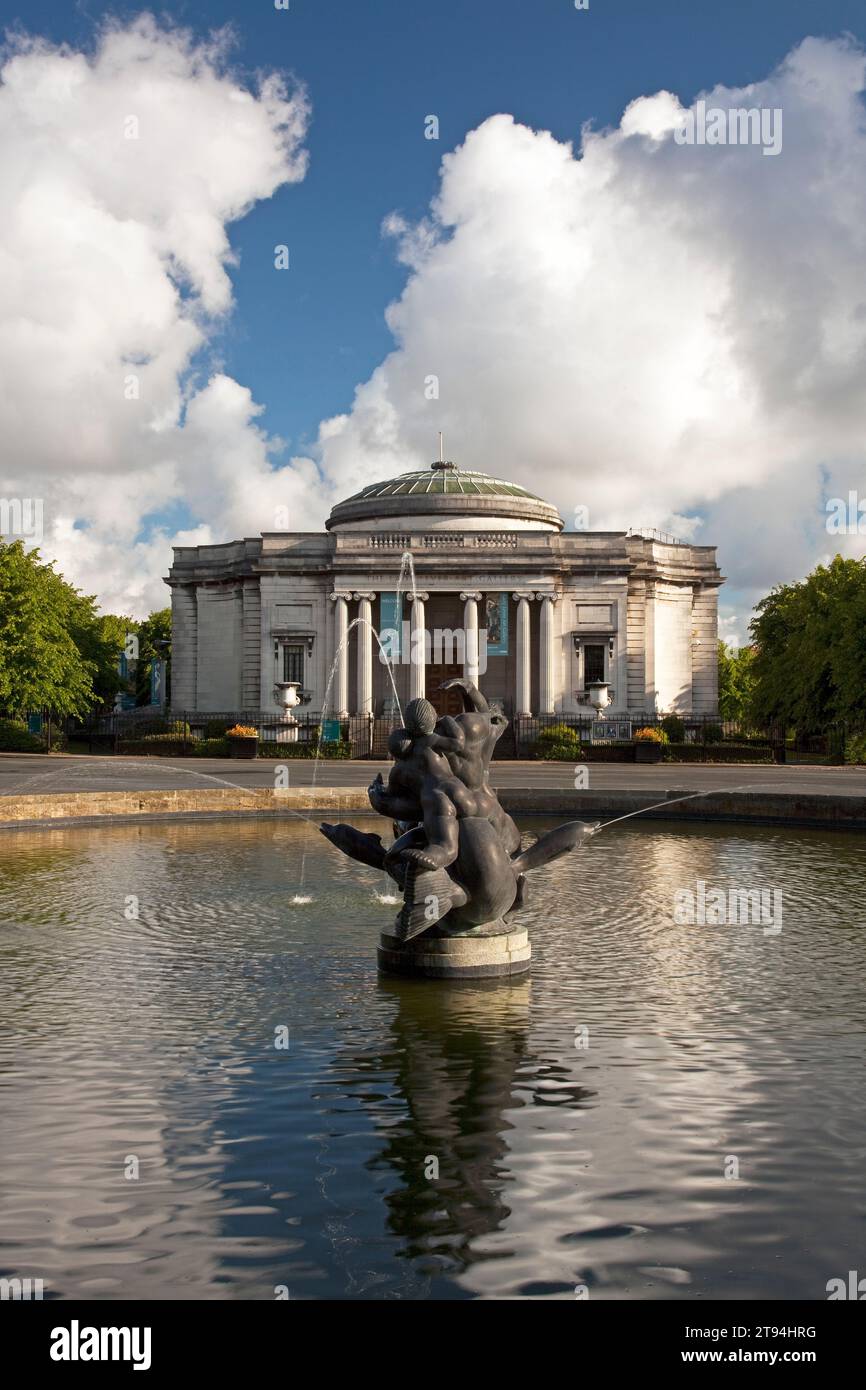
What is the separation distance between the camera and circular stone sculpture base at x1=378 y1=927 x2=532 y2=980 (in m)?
12.0

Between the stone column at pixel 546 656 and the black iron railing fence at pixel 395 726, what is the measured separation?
146 cm

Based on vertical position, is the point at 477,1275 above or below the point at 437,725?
below

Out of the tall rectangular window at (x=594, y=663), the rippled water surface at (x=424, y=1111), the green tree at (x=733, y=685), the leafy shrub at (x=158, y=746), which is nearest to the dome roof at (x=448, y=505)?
the tall rectangular window at (x=594, y=663)

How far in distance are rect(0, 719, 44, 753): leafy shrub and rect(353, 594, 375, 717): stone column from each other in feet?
58.2

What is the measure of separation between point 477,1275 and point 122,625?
110297 millimetres

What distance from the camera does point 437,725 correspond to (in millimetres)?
12570

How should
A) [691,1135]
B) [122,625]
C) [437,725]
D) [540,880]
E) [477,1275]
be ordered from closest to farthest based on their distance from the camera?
1. [477,1275]
2. [691,1135]
3. [437,725]
4. [540,880]
5. [122,625]

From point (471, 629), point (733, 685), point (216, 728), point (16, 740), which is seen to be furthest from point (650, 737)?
point (733, 685)

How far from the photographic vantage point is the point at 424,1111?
8.16 metres

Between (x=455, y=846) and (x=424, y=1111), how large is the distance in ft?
12.4

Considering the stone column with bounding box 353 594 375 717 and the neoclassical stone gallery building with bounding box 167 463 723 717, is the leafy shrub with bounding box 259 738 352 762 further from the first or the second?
the stone column with bounding box 353 594 375 717

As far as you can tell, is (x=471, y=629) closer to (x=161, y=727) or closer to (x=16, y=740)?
(x=161, y=727)

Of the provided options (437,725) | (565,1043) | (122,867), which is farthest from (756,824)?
(565,1043)

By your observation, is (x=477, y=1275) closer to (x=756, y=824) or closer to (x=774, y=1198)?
(x=774, y=1198)
